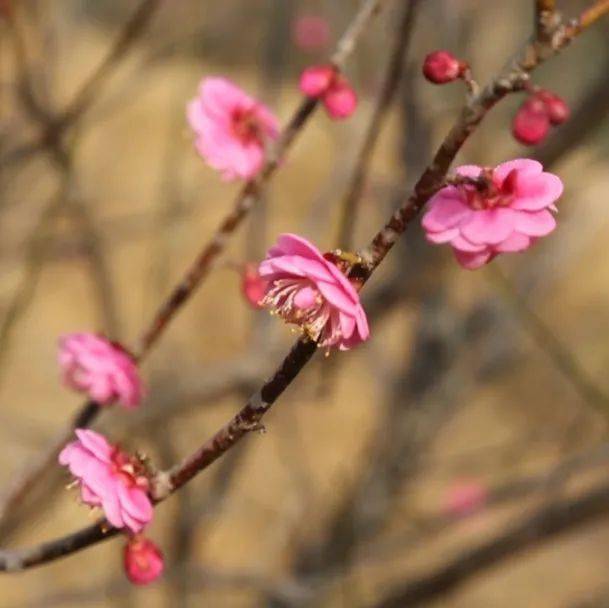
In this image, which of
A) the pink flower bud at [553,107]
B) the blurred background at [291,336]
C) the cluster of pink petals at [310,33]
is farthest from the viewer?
the cluster of pink petals at [310,33]

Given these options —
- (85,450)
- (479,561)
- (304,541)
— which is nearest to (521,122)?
(85,450)

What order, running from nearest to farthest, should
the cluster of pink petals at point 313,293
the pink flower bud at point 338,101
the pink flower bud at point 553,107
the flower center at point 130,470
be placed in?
the cluster of pink petals at point 313,293, the flower center at point 130,470, the pink flower bud at point 553,107, the pink flower bud at point 338,101

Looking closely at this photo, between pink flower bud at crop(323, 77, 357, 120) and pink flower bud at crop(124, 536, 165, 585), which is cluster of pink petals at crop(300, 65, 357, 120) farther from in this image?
pink flower bud at crop(124, 536, 165, 585)

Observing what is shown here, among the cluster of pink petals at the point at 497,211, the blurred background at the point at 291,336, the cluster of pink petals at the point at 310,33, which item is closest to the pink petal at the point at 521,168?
the cluster of pink petals at the point at 497,211

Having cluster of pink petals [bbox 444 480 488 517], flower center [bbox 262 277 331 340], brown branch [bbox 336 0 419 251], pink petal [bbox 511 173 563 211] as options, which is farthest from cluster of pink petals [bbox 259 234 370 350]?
cluster of pink petals [bbox 444 480 488 517]

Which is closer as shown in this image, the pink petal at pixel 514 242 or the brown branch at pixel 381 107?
the pink petal at pixel 514 242

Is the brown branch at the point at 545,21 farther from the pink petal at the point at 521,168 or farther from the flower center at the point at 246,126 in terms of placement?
the flower center at the point at 246,126

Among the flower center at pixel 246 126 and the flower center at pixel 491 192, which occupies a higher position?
the flower center at pixel 246 126

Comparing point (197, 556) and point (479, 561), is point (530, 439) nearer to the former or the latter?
point (197, 556)
